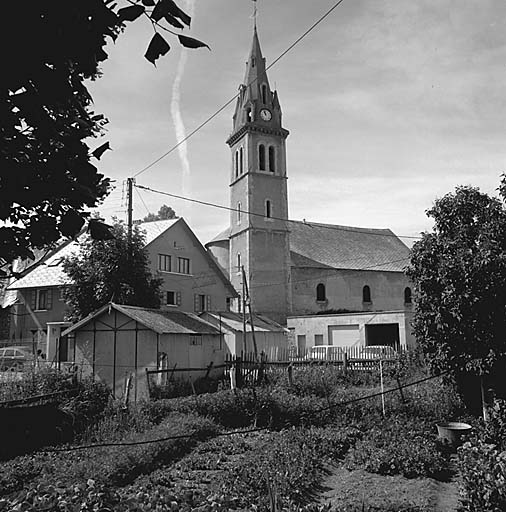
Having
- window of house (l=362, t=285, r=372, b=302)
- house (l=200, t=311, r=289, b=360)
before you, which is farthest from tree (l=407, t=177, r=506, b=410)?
window of house (l=362, t=285, r=372, b=302)

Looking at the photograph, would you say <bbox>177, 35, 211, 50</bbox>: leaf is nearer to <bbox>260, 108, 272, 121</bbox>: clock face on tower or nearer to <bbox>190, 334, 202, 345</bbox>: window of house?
<bbox>190, 334, 202, 345</bbox>: window of house

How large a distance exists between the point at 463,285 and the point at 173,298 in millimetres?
21540

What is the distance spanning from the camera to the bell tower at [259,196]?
45312 mm

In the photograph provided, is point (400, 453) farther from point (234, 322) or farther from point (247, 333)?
point (234, 322)

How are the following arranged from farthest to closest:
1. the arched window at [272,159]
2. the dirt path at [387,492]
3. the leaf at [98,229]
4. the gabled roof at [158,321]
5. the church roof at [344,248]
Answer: the church roof at [344,248] → the arched window at [272,159] → the gabled roof at [158,321] → the dirt path at [387,492] → the leaf at [98,229]

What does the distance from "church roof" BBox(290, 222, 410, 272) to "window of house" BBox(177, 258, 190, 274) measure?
15.9 metres

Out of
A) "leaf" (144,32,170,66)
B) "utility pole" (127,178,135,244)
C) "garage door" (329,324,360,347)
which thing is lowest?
"garage door" (329,324,360,347)

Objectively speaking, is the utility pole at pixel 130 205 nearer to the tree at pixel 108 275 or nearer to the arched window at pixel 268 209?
the tree at pixel 108 275

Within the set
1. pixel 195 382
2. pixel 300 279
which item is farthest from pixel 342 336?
pixel 195 382

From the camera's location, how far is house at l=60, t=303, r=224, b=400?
19.2 m

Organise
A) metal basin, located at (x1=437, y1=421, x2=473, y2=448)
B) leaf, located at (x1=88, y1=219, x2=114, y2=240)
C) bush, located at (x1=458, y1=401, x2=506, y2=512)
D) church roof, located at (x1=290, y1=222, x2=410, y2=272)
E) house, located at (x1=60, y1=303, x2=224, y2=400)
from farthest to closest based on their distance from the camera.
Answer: church roof, located at (x1=290, y1=222, x2=410, y2=272)
house, located at (x1=60, y1=303, x2=224, y2=400)
metal basin, located at (x1=437, y1=421, x2=473, y2=448)
bush, located at (x1=458, y1=401, x2=506, y2=512)
leaf, located at (x1=88, y1=219, x2=114, y2=240)

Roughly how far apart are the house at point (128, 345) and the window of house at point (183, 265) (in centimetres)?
1184

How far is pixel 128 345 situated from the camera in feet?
64.5

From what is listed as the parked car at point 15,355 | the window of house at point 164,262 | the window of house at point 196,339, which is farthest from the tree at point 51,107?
the window of house at point 164,262
